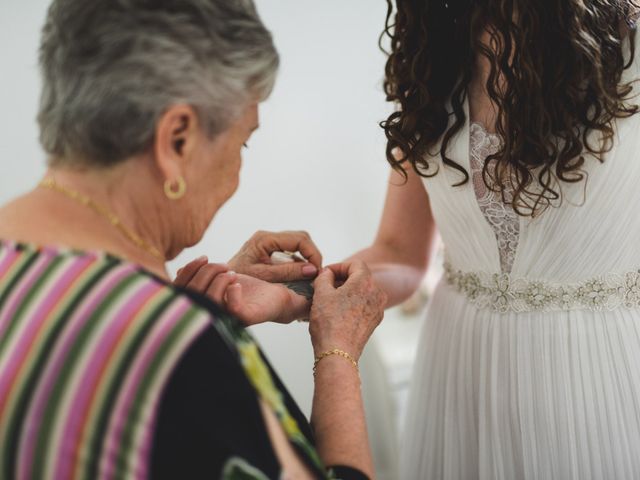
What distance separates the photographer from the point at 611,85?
1.21 m

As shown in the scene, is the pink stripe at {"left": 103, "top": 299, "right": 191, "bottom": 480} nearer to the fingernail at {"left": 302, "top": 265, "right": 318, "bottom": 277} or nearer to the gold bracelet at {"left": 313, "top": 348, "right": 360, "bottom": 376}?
the gold bracelet at {"left": 313, "top": 348, "right": 360, "bottom": 376}

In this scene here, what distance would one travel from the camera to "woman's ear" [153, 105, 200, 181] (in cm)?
85

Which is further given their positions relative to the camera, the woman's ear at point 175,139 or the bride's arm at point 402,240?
the bride's arm at point 402,240

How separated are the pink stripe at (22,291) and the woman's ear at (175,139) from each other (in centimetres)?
18

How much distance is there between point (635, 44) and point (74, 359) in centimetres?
105

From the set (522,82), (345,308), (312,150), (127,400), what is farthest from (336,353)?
(312,150)

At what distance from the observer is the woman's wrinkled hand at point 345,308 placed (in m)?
1.16

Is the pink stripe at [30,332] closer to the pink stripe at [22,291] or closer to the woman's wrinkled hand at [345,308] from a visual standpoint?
the pink stripe at [22,291]

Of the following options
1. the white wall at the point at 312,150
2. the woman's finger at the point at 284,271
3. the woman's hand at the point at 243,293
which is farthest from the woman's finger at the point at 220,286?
the white wall at the point at 312,150

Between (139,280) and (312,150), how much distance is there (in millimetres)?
1692

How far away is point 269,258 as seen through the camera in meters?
1.41

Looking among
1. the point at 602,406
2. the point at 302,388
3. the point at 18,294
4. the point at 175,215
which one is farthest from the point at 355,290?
the point at 302,388

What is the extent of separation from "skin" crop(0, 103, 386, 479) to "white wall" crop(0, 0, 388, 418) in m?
1.14

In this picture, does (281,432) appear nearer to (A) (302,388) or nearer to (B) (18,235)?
(B) (18,235)
